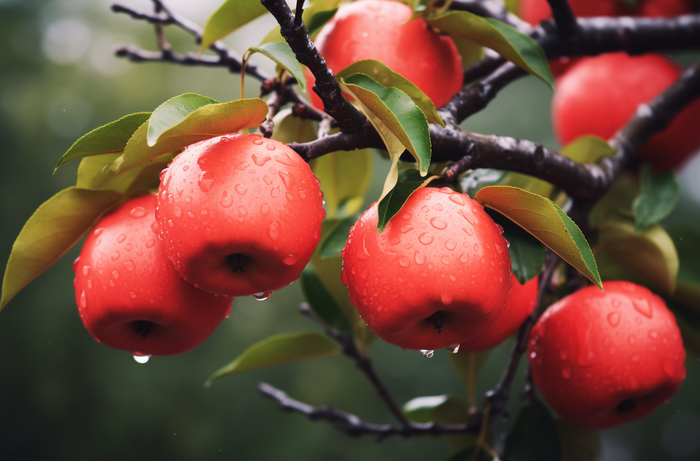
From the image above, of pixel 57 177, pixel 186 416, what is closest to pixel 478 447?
pixel 186 416

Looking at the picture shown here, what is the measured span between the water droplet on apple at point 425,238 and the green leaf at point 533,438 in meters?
0.57

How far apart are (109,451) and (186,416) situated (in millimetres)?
582

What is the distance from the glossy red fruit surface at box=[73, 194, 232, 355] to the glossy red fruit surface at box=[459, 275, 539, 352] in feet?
1.14

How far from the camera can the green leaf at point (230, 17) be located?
2.10 ft

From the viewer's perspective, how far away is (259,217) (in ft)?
1.43

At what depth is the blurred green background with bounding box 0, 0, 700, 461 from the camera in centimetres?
346

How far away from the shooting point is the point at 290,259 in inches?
18.1

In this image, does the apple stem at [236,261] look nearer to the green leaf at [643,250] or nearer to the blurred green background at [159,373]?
the green leaf at [643,250]

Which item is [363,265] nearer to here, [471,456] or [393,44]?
[393,44]

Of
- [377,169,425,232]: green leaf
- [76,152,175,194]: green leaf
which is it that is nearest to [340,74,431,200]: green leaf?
[377,169,425,232]: green leaf

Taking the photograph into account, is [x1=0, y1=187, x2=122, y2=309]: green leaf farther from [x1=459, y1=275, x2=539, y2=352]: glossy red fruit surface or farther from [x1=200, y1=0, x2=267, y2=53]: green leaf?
[x1=459, y1=275, x2=539, y2=352]: glossy red fruit surface

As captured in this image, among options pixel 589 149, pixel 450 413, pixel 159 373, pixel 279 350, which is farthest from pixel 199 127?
pixel 159 373

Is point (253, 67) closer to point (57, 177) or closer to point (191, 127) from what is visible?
point (191, 127)

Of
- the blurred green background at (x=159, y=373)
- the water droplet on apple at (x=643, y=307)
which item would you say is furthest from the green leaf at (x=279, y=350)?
the blurred green background at (x=159, y=373)
